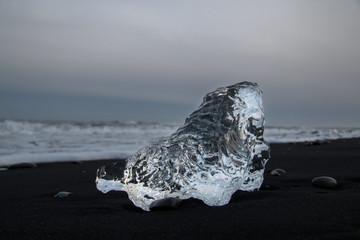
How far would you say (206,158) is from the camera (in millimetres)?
2178

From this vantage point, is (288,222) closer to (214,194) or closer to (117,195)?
(214,194)

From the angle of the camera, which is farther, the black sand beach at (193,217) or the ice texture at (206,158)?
the ice texture at (206,158)

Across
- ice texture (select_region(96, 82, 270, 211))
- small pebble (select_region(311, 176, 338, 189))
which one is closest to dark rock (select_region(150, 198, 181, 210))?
ice texture (select_region(96, 82, 270, 211))

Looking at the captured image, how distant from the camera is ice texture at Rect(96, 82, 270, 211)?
2129 millimetres

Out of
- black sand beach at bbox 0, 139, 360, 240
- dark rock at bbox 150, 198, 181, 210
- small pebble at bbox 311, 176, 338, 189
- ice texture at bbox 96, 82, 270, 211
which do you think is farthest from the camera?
small pebble at bbox 311, 176, 338, 189

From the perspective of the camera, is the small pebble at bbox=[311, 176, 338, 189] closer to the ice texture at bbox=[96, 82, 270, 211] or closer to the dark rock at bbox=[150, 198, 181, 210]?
the ice texture at bbox=[96, 82, 270, 211]

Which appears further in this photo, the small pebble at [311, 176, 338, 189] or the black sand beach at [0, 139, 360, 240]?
the small pebble at [311, 176, 338, 189]

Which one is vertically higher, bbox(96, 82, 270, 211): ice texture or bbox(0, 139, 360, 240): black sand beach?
bbox(96, 82, 270, 211): ice texture

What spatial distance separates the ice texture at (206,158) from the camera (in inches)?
83.8

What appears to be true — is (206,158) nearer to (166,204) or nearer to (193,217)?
(166,204)

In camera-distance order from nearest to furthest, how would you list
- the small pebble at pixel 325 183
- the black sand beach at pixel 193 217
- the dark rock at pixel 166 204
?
the black sand beach at pixel 193 217 < the dark rock at pixel 166 204 < the small pebble at pixel 325 183

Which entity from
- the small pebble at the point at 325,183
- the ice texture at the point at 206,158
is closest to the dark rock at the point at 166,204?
the ice texture at the point at 206,158

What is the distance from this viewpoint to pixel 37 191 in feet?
9.86

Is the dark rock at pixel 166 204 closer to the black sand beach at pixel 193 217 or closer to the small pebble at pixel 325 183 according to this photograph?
the black sand beach at pixel 193 217
